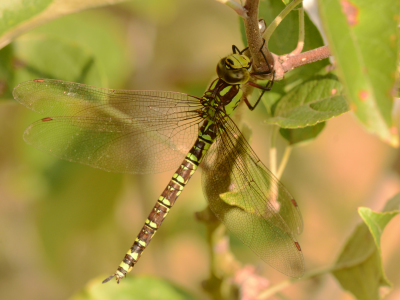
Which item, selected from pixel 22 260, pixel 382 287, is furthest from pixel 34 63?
pixel 22 260

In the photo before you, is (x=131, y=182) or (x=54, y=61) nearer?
(x=54, y=61)

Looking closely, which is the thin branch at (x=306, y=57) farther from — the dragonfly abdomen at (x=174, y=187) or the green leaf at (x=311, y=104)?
the dragonfly abdomen at (x=174, y=187)

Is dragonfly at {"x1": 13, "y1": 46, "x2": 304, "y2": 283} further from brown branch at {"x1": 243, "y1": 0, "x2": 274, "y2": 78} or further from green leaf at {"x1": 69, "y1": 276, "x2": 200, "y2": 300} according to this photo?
brown branch at {"x1": 243, "y1": 0, "x2": 274, "y2": 78}

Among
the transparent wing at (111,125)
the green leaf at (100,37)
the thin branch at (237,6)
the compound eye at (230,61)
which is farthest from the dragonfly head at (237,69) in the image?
the green leaf at (100,37)

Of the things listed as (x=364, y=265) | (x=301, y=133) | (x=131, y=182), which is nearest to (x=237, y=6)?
(x=301, y=133)

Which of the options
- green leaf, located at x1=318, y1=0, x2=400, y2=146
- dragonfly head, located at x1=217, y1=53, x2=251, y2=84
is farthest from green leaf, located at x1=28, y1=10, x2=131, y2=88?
green leaf, located at x1=318, y1=0, x2=400, y2=146

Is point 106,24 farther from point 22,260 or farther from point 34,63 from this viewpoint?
point 22,260

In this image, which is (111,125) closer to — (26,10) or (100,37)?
(26,10)
